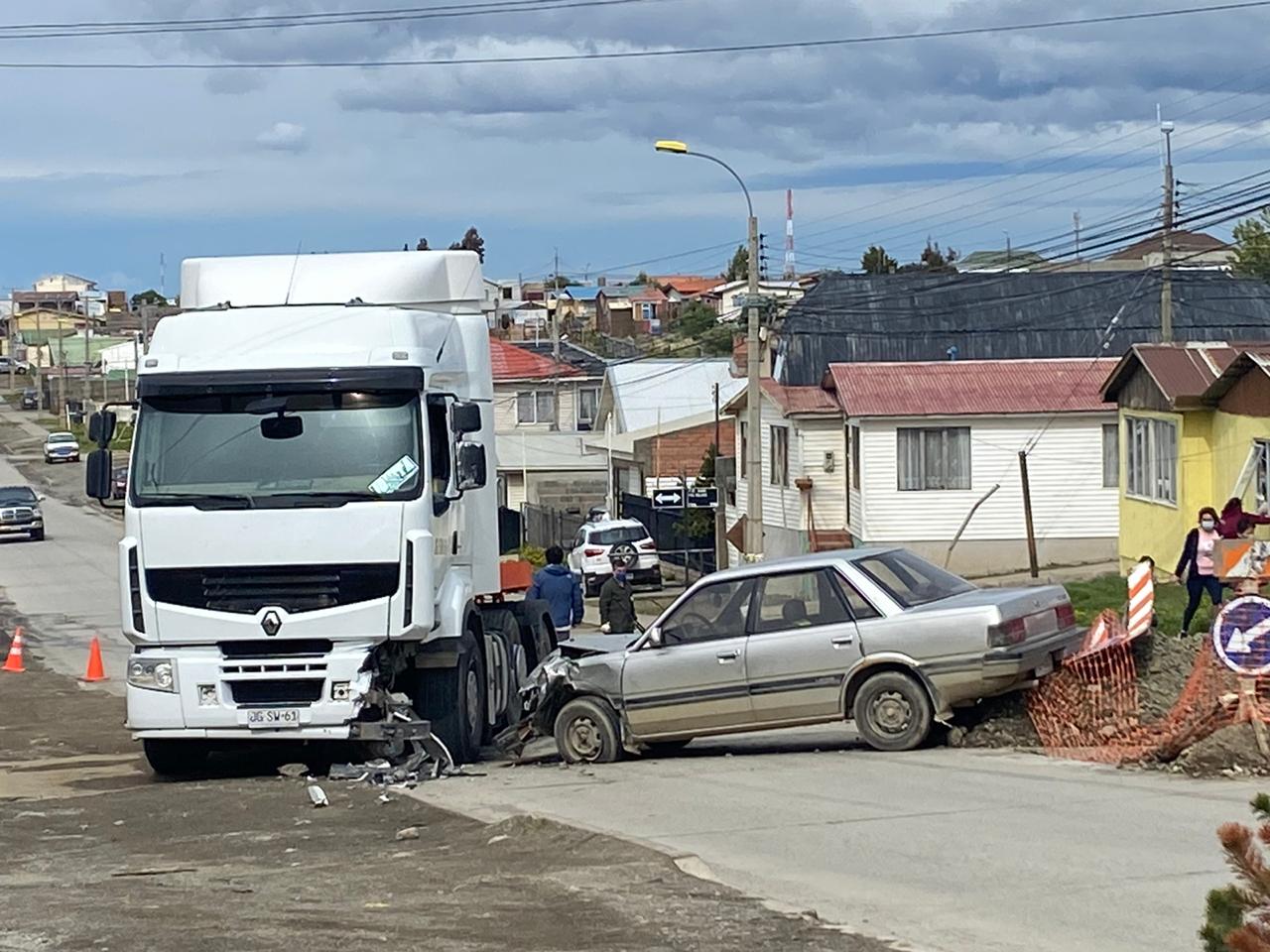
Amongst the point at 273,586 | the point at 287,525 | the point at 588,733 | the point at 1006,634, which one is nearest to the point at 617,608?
the point at 588,733

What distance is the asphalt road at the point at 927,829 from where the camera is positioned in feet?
26.2

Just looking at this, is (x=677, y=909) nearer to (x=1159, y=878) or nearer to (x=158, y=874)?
(x=1159, y=878)

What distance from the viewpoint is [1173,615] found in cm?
2361

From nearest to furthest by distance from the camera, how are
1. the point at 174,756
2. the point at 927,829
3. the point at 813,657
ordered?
the point at 927,829 < the point at 813,657 < the point at 174,756

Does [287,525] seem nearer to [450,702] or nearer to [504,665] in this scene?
[450,702]

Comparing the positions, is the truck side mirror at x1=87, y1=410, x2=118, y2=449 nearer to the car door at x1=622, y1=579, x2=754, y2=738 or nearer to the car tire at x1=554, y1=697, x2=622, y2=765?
the car tire at x1=554, y1=697, x2=622, y2=765

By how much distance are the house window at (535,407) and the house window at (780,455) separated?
83.4 ft

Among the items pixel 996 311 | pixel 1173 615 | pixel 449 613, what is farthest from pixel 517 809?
pixel 996 311

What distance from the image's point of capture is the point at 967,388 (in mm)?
41844

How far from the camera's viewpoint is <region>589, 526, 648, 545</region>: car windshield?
43812 millimetres

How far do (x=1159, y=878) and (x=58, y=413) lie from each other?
113 metres

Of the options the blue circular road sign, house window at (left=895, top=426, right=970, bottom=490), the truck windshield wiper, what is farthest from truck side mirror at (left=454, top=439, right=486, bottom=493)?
house window at (left=895, top=426, right=970, bottom=490)

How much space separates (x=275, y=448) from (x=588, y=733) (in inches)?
133

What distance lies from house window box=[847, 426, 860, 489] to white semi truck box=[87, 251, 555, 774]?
27623mm
